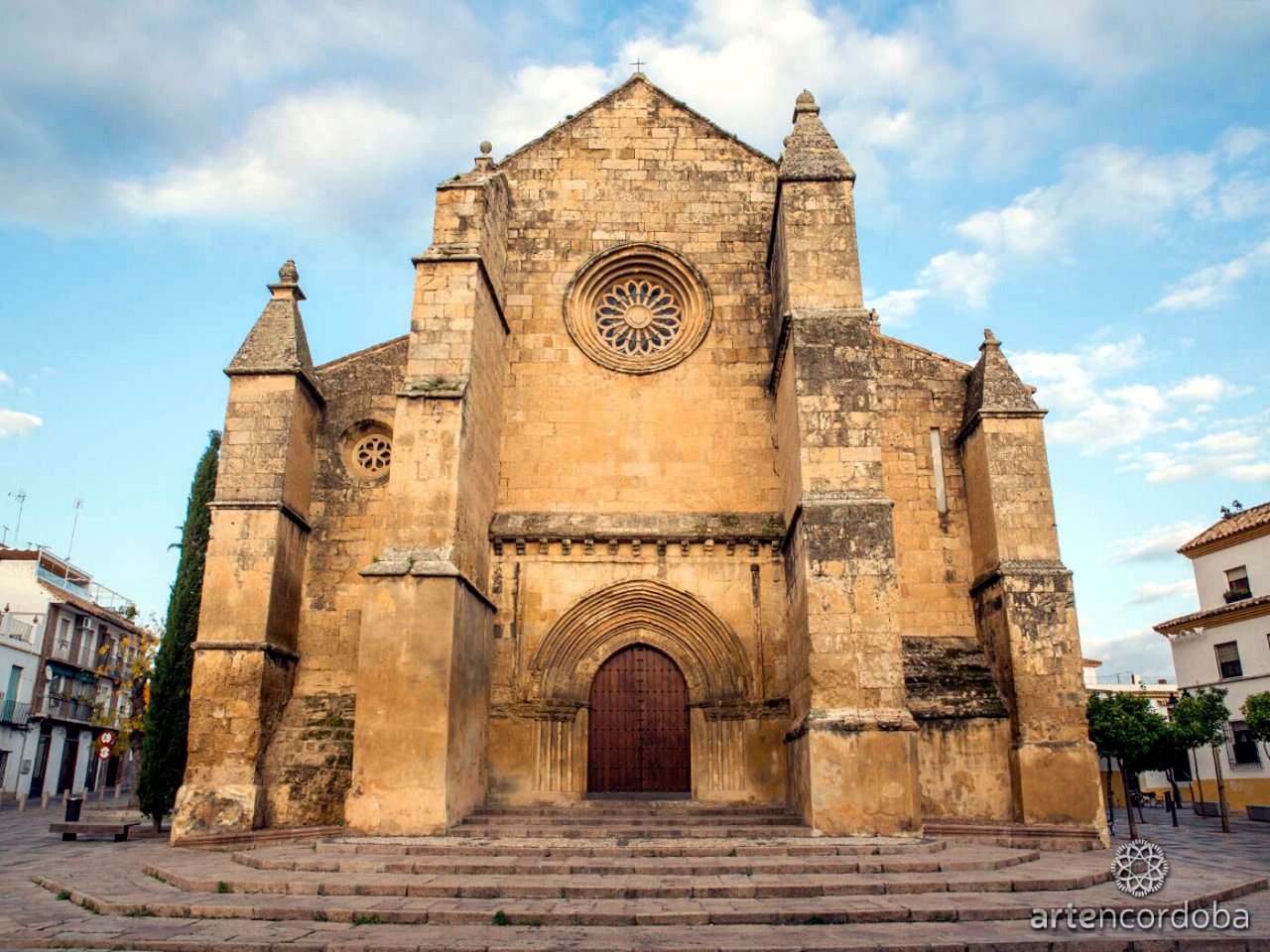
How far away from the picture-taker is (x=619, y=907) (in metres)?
6.84

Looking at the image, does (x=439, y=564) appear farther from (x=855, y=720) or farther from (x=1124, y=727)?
(x=1124, y=727)

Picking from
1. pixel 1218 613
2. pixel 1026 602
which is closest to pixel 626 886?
pixel 1026 602

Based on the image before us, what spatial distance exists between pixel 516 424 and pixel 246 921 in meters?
7.65

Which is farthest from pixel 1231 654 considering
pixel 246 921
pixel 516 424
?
pixel 246 921

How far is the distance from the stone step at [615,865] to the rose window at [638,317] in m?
7.67

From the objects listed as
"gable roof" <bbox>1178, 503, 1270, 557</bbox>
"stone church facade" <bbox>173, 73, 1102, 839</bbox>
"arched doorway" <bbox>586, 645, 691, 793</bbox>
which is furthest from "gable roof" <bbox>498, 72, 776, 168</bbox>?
"gable roof" <bbox>1178, 503, 1270, 557</bbox>

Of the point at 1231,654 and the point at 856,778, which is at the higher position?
the point at 1231,654

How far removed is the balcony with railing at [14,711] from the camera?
2777cm

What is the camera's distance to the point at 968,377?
13125 millimetres

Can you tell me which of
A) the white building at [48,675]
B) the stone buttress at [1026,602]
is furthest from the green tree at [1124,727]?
the white building at [48,675]

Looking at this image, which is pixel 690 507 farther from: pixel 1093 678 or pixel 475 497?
pixel 1093 678

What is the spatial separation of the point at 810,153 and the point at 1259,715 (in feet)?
48.8

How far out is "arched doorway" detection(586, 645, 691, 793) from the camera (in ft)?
39.3

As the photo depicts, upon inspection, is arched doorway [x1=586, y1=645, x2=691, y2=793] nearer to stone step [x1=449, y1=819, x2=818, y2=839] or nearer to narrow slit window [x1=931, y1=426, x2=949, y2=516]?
stone step [x1=449, y1=819, x2=818, y2=839]
